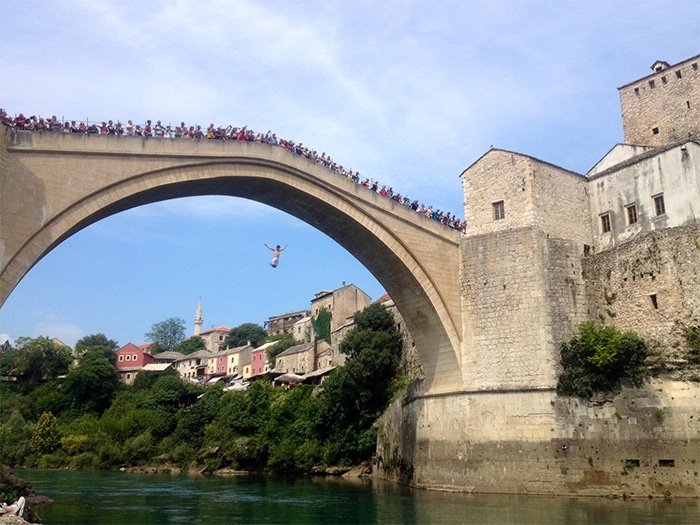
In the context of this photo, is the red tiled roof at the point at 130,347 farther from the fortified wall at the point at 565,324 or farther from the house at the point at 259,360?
the fortified wall at the point at 565,324

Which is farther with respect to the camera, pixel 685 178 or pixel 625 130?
pixel 625 130

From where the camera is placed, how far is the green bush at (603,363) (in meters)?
17.6

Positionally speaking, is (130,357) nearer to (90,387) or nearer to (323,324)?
(90,387)

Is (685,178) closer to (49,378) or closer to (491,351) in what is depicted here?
(491,351)

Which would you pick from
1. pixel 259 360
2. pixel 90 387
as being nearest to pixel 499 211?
pixel 90 387

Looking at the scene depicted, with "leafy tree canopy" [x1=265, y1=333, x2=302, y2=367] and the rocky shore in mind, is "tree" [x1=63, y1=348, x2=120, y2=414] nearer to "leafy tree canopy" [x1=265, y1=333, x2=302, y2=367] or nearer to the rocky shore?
"leafy tree canopy" [x1=265, y1=333, x2=302, y2=367]

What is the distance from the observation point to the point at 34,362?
54812mm

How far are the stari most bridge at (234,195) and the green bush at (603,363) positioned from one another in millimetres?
3285

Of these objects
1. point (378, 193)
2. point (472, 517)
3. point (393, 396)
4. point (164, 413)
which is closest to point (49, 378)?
point (164, 413)

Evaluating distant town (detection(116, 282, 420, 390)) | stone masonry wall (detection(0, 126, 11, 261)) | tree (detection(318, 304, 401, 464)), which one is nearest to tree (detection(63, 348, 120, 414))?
distant town (detection(116, 282, 420, 390))

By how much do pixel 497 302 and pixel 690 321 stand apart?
200 inches

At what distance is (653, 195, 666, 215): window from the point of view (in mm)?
19297

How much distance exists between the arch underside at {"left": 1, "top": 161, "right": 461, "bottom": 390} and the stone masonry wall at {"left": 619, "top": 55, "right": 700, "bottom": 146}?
12786mm

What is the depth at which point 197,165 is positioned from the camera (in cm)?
1666
